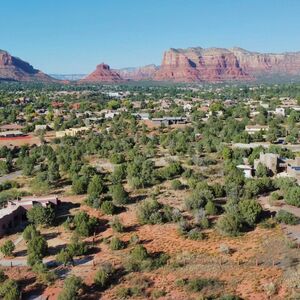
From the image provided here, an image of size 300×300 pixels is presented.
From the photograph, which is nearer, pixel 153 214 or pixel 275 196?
pixel 153 214

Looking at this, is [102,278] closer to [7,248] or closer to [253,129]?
[7,248]

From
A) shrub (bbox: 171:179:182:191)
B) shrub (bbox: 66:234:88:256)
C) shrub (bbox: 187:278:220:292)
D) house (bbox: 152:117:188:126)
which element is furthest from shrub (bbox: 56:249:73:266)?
house (bbox: 152:117:188:126)

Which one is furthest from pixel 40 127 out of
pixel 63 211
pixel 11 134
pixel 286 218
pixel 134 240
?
pixel 286 218

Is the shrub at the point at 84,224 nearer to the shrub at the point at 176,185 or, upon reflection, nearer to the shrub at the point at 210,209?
the shrub at the point at 210,209

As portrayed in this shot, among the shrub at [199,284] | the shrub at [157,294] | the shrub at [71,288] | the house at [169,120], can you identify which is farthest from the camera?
the house at [169,120]

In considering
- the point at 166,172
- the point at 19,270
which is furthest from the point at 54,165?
the point at 19,270

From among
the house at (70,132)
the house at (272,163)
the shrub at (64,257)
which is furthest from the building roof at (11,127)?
the shrub at (64,257)

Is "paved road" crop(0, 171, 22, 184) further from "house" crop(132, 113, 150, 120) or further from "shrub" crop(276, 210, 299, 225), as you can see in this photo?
"house" crop(132, 113, 150, 120)

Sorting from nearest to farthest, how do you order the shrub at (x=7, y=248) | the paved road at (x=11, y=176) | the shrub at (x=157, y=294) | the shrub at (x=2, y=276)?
the shrub at (x=157, y=294) → the shrub at (x=2, y=276) → the shrub at (x=7, y=248) → the paved road at (x=11, y=176)
